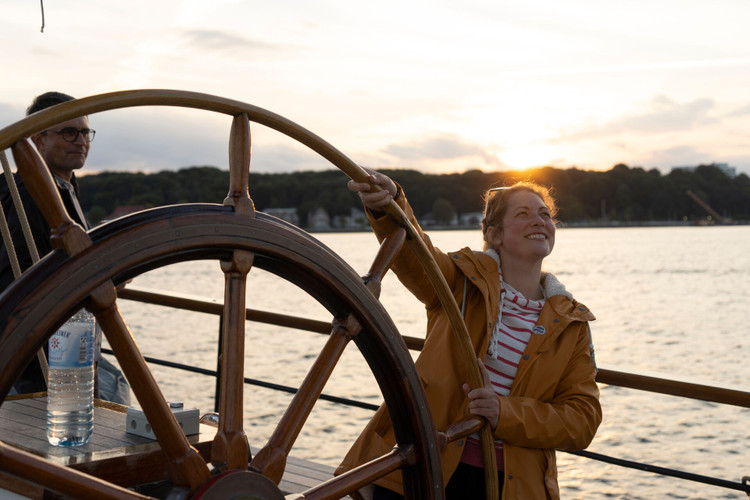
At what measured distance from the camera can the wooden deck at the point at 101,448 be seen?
180cm

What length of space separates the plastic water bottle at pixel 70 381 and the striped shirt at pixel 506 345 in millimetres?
965

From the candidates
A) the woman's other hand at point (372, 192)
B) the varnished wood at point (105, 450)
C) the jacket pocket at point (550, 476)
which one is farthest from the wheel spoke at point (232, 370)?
the jacket pocket at point (550, 476)

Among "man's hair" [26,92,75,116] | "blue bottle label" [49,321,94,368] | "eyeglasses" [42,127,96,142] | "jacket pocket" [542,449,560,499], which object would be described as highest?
"man's hair" [26,92,75,116]

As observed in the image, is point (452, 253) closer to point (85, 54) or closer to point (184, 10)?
point (184, 10)

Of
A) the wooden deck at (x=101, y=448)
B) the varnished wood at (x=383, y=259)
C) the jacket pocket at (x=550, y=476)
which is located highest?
A: the varnished wood at (x=383, y=259)

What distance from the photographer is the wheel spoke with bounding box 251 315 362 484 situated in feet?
5.05

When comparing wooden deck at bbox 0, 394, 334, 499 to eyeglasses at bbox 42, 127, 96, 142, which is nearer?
wooden deck at bbox 0, 394, 334, 499

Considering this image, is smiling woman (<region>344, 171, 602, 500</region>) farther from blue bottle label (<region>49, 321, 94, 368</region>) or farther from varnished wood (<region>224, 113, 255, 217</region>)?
blue bottle label (<region>49, 321, 94, 368</region>)

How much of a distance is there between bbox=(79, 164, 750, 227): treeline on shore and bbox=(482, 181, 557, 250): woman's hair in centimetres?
14

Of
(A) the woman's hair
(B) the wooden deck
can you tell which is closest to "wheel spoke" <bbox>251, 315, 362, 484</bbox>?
(B) the wooden deck

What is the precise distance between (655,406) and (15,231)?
24.1 metres

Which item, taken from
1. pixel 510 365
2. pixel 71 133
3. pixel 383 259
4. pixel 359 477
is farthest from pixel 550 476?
pixel 71 133

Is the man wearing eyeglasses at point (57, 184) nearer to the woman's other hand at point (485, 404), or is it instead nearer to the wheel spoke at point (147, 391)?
the woman's other hand at point (485, 404)

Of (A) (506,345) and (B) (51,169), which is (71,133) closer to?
(B) (51,169)
